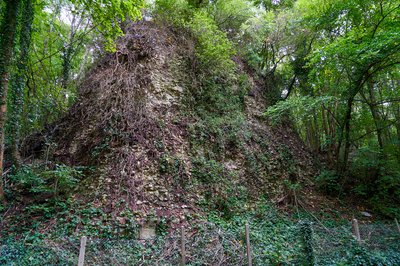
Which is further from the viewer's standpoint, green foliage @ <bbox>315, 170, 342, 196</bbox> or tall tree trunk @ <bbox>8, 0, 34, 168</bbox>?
green foliage @ <bbox>315, 170, 342, 196</bbox>

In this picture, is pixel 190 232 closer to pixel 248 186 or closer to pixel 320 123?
pixel 248 186

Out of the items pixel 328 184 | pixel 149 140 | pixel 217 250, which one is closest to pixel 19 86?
pixel 149 140

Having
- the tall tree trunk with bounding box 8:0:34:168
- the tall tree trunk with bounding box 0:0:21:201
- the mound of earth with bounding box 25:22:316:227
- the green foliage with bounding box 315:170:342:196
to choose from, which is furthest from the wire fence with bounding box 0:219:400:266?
the green foliage with bounding box 315:170:342:196

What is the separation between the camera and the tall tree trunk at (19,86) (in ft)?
21.4

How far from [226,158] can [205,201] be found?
81.5 inches

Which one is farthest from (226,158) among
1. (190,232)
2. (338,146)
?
(338,146)

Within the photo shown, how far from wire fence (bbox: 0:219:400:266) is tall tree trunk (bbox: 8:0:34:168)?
2858mm

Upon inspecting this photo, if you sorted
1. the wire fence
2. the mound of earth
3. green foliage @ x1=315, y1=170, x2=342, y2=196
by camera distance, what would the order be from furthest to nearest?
green foliage @ x1=315, y1=170, x2=342, y2=196
the mound of earth
the wire fence

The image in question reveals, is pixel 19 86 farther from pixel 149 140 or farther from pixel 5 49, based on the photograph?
pixel 149 140

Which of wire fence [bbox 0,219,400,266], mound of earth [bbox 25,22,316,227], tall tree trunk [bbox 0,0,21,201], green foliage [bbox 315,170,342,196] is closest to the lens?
wire fence [bbox 0,219,400,266]

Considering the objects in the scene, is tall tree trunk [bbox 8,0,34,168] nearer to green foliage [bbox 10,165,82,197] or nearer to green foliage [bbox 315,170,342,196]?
green foliage [bbox 10,165,82,197]

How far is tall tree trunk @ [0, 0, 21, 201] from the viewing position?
5824 mm

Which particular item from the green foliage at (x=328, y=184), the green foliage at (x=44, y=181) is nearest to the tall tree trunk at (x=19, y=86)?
the green foliage at (x=44, y=181)

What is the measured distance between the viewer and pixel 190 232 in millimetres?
6039
